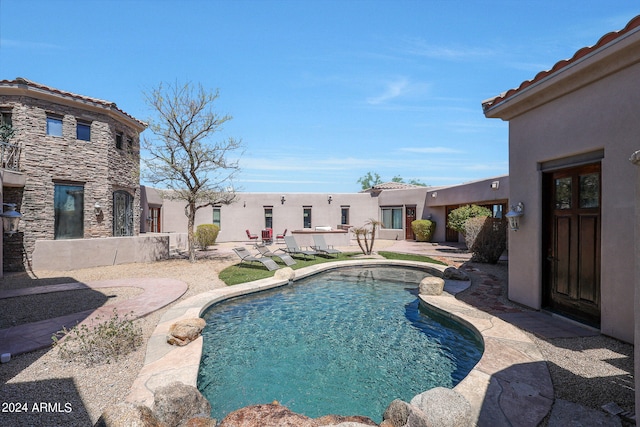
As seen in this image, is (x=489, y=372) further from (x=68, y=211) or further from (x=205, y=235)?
(x=205, y=235)

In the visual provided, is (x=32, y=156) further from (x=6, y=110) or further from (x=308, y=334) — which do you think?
(x=308, y=334)

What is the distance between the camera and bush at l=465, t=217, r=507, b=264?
1241 centimetres

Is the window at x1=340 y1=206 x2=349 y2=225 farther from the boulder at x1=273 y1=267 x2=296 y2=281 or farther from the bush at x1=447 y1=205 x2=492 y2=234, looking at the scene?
the boulder at x1=273 y1=267 x2=296 y2=281

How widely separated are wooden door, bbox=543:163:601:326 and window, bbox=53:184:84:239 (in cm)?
1619

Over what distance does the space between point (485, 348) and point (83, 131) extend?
1630 cm

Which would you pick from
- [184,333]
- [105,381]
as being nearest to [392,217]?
[184,333]

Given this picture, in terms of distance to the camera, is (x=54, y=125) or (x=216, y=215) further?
(x=216, y=215)

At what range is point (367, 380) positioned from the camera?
4254mm

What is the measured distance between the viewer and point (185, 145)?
13781 mm

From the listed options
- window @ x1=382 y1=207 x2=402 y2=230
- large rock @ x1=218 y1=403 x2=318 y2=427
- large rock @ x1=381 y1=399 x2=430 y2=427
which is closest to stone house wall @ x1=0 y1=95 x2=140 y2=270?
large rock @ x1=218 y1=403 x2=318 y2=427

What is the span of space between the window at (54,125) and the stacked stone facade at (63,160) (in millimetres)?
133

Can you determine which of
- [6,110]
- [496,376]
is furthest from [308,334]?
[6,110]

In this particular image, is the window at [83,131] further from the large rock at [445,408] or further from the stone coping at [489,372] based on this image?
the large rock at [445,408]

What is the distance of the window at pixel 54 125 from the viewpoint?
1242 centimetres
